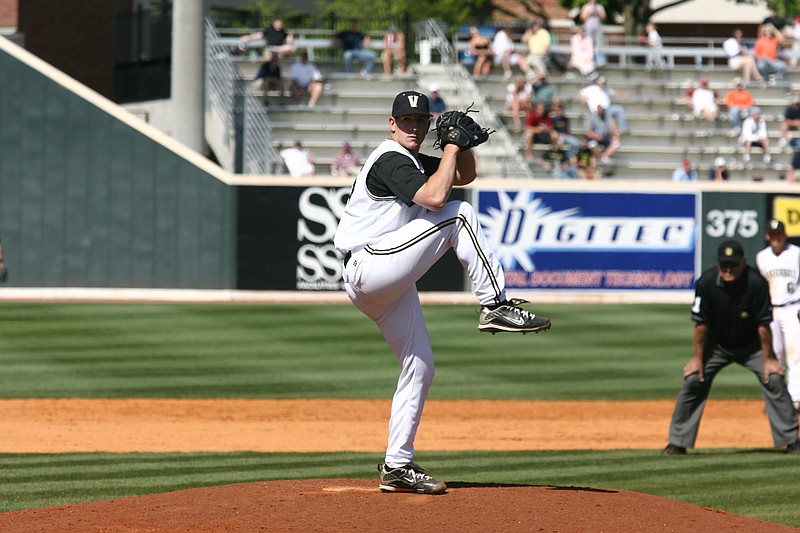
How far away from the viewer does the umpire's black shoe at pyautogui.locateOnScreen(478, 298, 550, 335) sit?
674 centimetres

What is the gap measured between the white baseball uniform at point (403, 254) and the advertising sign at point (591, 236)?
15.1m

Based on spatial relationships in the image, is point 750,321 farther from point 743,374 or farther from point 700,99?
point 700,99

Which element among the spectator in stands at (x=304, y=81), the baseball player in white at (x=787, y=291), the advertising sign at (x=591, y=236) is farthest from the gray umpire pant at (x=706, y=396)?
the spectator in stands at (x=304, y=81)

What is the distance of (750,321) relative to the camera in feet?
37.7

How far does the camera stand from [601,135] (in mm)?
26562

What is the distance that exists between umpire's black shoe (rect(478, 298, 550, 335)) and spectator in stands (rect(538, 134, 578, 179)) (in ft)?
60.8

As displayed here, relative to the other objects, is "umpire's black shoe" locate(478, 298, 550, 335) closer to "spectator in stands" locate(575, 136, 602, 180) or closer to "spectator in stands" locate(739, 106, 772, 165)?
"spectator in stands" locate(575, 136, 602, 180)

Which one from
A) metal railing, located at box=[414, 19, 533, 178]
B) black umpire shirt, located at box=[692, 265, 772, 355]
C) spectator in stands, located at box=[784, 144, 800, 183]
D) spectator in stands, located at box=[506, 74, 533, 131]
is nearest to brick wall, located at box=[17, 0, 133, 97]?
metal railing, located at box=[414, 19, 533, 178]

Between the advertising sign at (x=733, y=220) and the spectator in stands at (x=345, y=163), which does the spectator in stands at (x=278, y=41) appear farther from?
the advertising sign at (x=733, y=220)

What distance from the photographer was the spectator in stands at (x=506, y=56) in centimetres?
2875

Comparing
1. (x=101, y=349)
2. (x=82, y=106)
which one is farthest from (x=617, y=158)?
(x=101, y=349)

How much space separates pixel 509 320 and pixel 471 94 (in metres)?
21.1

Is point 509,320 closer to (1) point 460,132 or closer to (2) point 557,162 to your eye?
(1) point 460,132

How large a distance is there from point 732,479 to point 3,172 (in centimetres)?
1579
